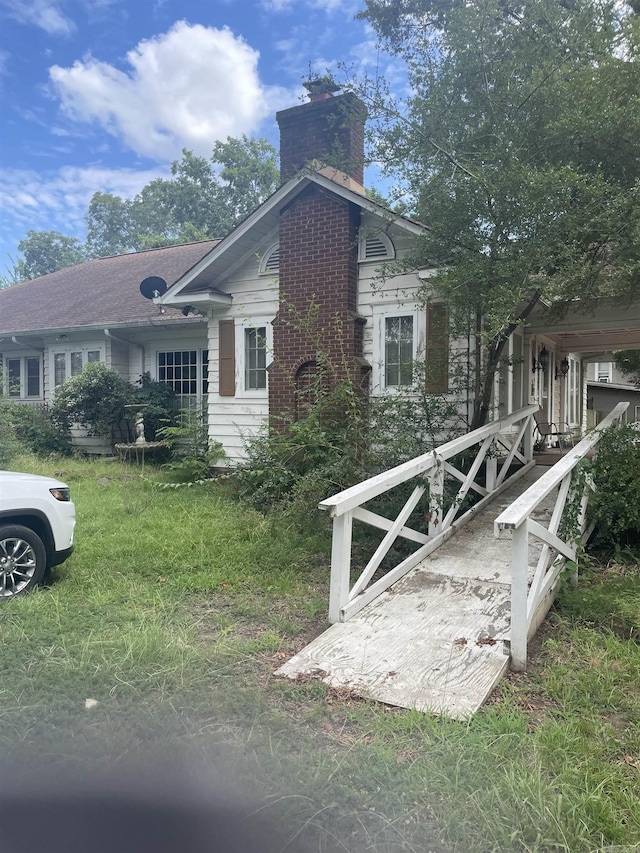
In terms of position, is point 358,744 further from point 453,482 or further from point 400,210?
point 400,210

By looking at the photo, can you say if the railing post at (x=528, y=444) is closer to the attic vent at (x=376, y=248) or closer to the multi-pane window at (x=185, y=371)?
the attic vent at (x=376, y=248)

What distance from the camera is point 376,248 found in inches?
373

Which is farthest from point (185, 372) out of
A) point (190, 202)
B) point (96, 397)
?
point (190, 202)

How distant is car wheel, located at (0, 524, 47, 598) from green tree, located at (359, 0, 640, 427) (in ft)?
15.9

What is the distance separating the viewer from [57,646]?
13.2 ft

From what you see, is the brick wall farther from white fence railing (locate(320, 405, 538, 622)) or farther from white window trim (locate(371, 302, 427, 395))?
white fence railing (locate(320, 405, 538, 622))

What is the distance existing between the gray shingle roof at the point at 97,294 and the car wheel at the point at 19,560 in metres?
8.77

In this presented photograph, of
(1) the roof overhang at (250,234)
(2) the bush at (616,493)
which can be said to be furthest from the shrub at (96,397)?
(2) the bush at (616,493)

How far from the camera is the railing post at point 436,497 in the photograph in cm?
609

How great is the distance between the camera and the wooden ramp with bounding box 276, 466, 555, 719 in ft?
11.3

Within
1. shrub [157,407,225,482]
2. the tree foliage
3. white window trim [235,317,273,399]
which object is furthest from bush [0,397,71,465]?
the tree foliage

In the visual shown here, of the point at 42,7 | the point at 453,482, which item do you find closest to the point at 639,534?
the point at 453,482

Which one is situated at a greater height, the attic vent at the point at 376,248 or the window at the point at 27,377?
the attic vent at the point at 376,248

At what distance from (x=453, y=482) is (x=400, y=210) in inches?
146
